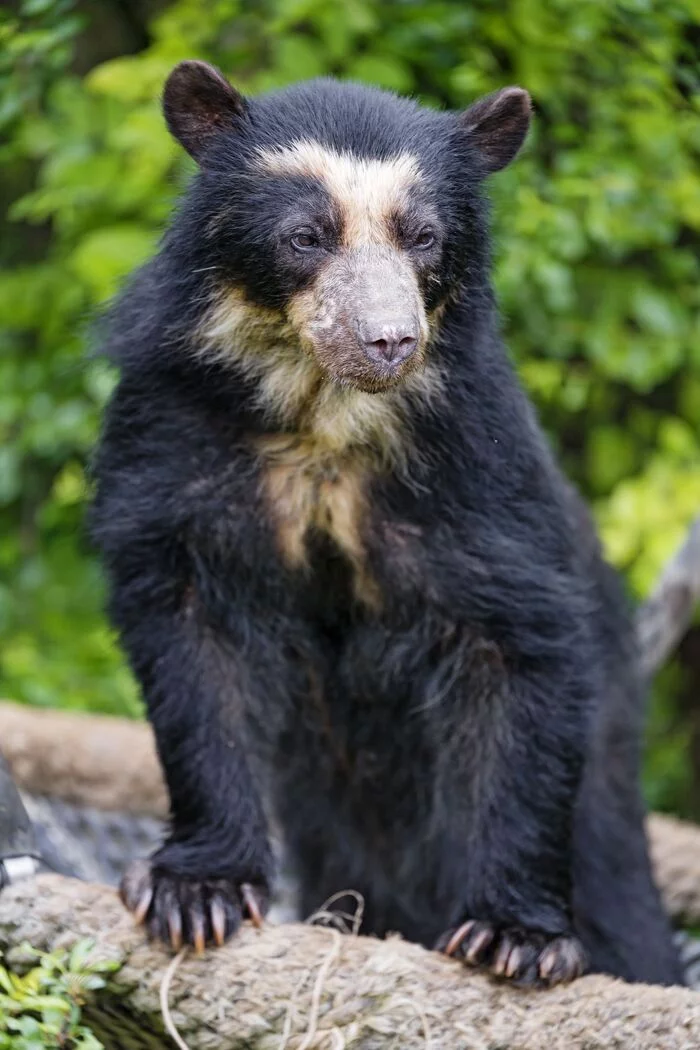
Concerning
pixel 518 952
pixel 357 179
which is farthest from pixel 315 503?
pixel 518 952

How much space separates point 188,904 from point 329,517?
36.6 inches

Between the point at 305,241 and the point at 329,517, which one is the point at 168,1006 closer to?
the point at 329,517

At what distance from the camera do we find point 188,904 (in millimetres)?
3295

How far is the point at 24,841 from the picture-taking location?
3242mm

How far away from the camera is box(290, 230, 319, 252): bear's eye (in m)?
3.31

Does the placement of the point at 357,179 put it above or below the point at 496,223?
above

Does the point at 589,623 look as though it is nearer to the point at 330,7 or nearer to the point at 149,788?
the point at 149,788

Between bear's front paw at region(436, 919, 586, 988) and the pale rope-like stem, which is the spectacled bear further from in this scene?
the pale rope-like stem

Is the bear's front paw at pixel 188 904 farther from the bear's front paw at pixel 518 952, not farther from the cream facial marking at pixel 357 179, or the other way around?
the cream facial marking at pixel 357 179

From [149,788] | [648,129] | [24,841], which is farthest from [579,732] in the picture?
Result: [648,129]

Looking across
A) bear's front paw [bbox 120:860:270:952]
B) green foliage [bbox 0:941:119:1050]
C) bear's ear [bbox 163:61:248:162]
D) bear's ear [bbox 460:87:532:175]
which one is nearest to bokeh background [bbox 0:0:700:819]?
bear's ear [bbox 460:87:532:175]

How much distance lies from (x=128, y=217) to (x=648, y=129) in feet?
6.47

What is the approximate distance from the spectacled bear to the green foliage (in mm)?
389

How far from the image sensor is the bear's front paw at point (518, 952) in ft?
10.8
